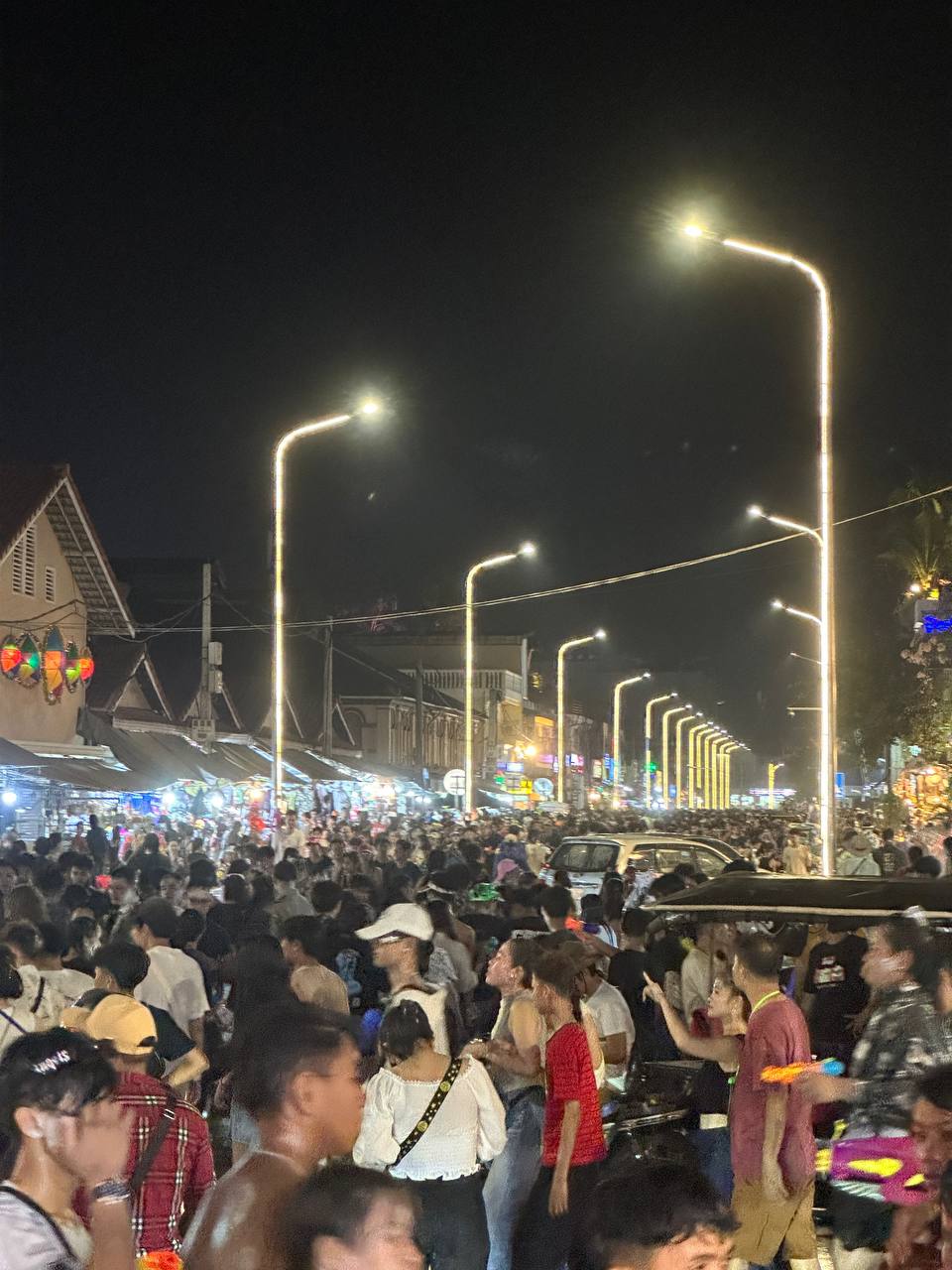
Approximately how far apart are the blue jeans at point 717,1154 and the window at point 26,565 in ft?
88.9

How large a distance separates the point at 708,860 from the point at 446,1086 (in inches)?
610

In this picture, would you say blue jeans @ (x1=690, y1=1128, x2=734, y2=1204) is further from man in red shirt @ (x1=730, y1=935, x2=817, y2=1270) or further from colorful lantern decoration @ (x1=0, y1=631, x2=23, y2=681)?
colorful lantern decoration @ (x1=0, y1=631, x2=23, y2=681)

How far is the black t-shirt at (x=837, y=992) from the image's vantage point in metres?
9.60

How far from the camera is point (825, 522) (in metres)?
21.0

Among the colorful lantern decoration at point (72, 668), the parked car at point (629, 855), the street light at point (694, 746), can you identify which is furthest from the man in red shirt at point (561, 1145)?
the street light at point (694, 746)

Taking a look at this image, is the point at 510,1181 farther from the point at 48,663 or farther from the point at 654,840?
the point at 48,663

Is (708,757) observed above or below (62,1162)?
above

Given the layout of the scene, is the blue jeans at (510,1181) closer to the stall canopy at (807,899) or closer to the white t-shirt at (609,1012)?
the white t-shirt at (609,1012)

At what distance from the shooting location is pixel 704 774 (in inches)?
7662

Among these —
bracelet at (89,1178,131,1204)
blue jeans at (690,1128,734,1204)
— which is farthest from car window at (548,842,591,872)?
bracelet at (89,1178,131,1204)

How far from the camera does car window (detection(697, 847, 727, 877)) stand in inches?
824

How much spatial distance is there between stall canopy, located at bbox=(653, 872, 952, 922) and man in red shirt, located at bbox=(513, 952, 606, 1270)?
2225 millimetres

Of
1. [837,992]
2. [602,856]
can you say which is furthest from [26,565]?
[837,992]

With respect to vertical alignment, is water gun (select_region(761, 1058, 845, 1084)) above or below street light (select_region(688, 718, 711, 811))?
below
